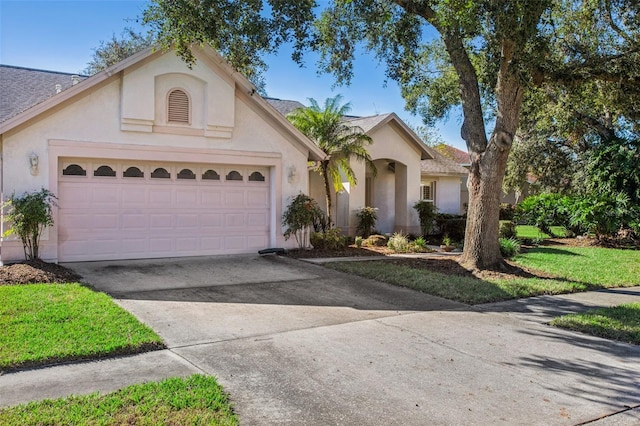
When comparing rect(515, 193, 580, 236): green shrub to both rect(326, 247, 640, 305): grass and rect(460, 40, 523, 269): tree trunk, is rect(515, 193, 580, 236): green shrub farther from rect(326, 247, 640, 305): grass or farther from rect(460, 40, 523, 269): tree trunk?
rect(460, 40, 523, 269): tree trunk

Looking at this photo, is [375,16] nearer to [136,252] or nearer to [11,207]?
[136,252]

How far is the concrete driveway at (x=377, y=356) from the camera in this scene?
4621mm

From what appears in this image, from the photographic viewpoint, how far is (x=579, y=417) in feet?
14.9

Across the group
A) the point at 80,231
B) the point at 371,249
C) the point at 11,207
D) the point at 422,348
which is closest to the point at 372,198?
the point at 371,249

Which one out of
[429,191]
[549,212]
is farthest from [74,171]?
[549,212]

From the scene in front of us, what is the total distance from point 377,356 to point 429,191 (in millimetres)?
19898

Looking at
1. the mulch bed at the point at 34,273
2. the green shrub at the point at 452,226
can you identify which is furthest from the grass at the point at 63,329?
the green shrub at the point at 452,226

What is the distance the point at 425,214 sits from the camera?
19.8 meters

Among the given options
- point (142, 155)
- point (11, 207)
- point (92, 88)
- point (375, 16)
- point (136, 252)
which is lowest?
point (136, 252)

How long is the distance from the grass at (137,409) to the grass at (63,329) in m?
1.24

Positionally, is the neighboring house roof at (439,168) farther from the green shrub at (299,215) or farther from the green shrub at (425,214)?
the green shrub at (299,215)

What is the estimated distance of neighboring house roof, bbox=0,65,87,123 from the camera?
12.3 meters

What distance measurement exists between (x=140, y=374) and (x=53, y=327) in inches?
82.3

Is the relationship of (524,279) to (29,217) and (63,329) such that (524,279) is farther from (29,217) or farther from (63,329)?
(29,217)
